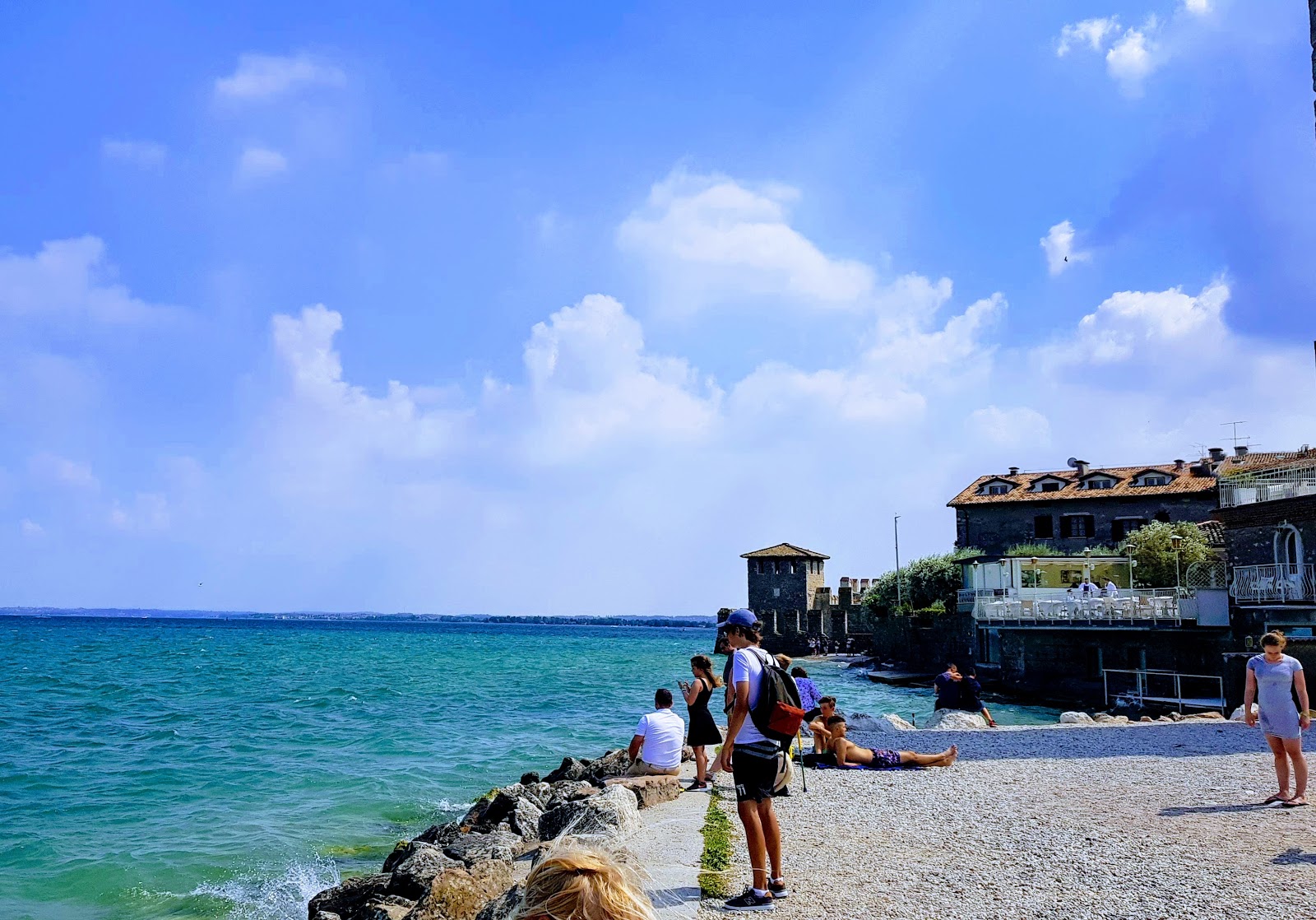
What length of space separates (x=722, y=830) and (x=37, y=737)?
24.1 metres

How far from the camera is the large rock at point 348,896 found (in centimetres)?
960

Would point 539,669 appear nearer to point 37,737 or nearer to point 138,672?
point 138,672

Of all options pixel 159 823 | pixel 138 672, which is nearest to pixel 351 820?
pixel 159 823

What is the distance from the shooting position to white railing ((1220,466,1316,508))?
88.9 ft

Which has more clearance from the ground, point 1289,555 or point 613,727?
point 1289,555

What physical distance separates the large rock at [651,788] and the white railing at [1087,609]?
24.8 meters

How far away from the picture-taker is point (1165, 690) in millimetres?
30766

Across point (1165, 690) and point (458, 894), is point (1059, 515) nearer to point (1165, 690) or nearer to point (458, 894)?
point (1165, 690)

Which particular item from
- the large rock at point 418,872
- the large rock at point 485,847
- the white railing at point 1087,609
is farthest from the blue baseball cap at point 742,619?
the white railing at point 1087,609

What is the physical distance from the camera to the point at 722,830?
941 centimetres

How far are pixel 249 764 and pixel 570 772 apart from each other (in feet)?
30.8

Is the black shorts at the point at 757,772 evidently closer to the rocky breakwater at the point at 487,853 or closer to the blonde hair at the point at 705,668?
the rocky breakwater at the point at 487,853

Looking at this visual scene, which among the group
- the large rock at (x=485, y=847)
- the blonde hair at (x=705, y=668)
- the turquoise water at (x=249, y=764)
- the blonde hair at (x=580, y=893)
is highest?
the blonde hair at (x=580, y=893)

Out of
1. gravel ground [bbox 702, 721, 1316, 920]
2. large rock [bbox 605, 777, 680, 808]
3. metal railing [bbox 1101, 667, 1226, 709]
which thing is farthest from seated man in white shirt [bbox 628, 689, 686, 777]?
metal railing [bbox 1101, 667, 1226, 709]
